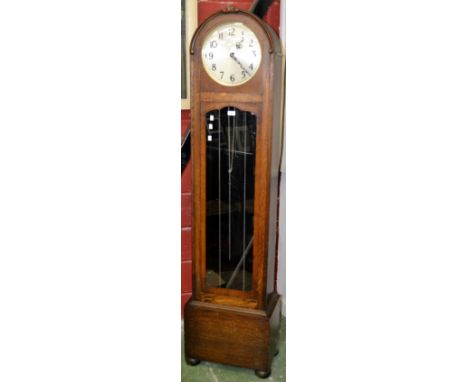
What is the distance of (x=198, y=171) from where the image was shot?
1619 mm

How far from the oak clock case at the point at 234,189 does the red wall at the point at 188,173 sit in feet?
0.67

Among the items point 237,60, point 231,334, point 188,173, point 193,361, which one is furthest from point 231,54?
point 193,361

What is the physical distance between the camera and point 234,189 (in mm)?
1620

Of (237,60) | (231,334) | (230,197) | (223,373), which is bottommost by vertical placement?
(223,373)

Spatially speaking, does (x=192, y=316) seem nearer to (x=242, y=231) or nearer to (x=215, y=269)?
(x=215, y=269)

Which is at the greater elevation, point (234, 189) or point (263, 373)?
point (234, 189)

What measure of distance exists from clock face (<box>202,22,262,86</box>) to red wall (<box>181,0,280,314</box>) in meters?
0.34

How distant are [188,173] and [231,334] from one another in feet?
2.13

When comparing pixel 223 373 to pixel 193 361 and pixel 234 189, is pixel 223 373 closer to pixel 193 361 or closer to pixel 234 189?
pixel 193 361

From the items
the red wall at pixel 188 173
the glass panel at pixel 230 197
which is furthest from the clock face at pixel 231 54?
the red wall at pixel 188 173

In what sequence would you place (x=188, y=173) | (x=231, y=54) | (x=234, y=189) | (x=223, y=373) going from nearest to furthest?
(x=231, y=54) → (x=234, y=189) → (x=223, y=373) → (x=188, y=173)

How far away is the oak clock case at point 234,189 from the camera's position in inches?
59.1
